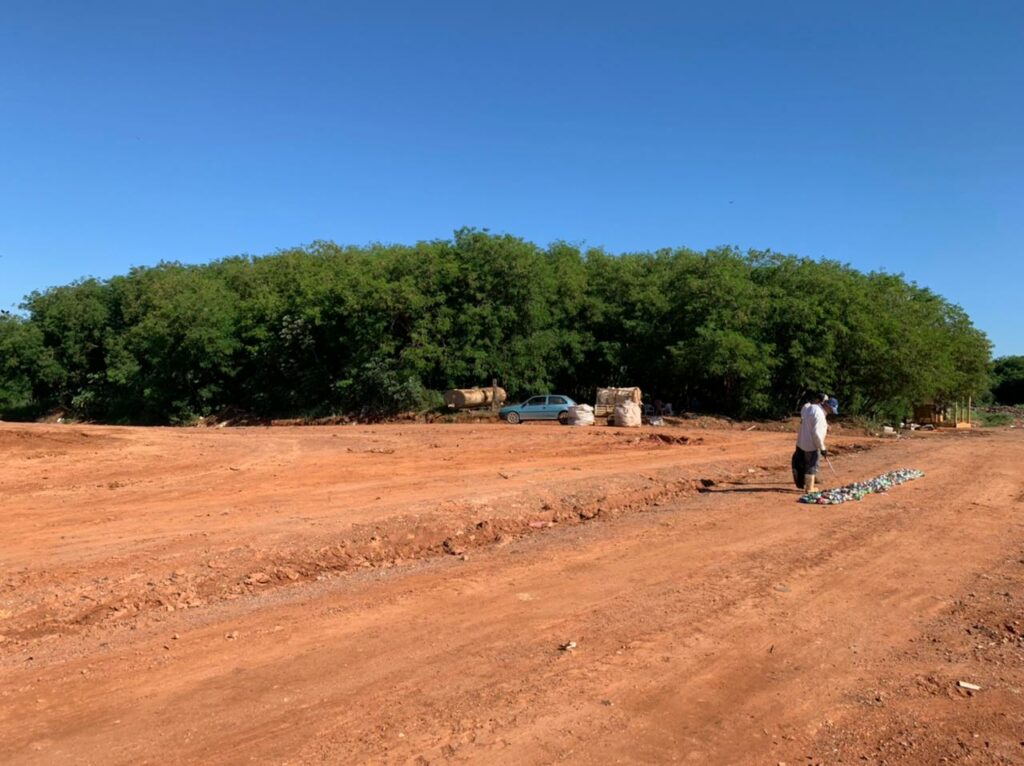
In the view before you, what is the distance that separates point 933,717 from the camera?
15.4 ft

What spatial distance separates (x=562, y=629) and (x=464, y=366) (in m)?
32.1

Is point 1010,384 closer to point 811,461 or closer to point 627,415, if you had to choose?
point 627,415

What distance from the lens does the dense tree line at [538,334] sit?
36.0m

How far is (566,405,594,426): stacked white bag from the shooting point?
3259 cm

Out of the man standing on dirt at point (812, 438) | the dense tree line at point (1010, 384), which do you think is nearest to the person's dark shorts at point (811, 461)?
the man standing on dirt at point (812, 438)

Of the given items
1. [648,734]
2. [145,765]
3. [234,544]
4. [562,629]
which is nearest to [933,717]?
[648,734]

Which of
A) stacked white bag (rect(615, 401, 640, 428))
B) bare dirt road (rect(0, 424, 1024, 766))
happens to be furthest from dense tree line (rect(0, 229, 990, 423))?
bare dirt road (rect(0, 424, 1024, 766))

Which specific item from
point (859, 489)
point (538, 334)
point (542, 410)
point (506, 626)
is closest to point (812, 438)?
point (859, 489)

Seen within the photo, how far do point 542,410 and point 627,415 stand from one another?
405 cm

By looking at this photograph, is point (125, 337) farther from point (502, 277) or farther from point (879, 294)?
point (879, 294)

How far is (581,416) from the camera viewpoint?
32688 millimetres

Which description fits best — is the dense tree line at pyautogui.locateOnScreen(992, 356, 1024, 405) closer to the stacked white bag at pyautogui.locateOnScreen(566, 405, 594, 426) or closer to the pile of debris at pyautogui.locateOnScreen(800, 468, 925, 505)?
the stacked white bag at pyautogui.locateOnScreen(566, 405, 594, 426)

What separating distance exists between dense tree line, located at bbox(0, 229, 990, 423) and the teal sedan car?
3857 mm

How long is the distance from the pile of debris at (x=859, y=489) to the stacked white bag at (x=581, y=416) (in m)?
16.9
